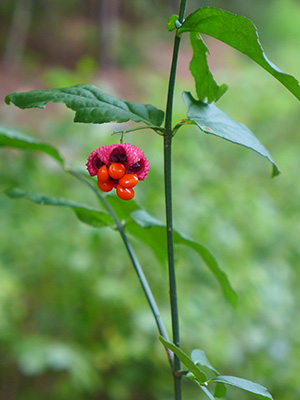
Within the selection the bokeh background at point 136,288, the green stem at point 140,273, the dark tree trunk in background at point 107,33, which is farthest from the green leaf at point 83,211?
the dark tree trunk in background at point 107,33

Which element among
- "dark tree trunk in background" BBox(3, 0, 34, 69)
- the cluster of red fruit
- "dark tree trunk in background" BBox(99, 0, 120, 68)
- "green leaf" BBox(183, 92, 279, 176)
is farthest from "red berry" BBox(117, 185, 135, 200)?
"dark tree trunk in background" BBox(99, 0, 120, 68)

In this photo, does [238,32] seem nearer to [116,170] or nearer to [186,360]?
[116,170]

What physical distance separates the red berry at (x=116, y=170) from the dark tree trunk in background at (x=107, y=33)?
23.6 ft

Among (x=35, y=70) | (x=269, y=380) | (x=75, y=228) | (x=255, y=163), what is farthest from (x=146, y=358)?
(x=35, y=70)

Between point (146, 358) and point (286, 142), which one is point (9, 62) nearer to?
point (286, 142)

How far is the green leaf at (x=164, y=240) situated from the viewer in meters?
0.68

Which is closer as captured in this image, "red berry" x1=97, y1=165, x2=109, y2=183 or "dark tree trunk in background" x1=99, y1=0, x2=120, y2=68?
"red berry" x1=97, y1=165, x2=109, y2=183

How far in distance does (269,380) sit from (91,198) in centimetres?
115

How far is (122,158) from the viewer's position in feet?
1.71

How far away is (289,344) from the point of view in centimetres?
188

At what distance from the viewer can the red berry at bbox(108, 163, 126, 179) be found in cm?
51

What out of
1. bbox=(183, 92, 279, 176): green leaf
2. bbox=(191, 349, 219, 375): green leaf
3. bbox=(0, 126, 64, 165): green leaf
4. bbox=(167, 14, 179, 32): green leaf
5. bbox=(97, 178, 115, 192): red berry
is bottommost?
bbox=(191, 349, 219, 375): green leaf

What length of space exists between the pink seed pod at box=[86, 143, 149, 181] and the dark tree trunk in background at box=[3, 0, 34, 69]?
7.02m

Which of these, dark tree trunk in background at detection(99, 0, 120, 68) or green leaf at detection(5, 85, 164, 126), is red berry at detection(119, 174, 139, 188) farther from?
dark tree trunk in background at detection(99, 0, 120, 68)
